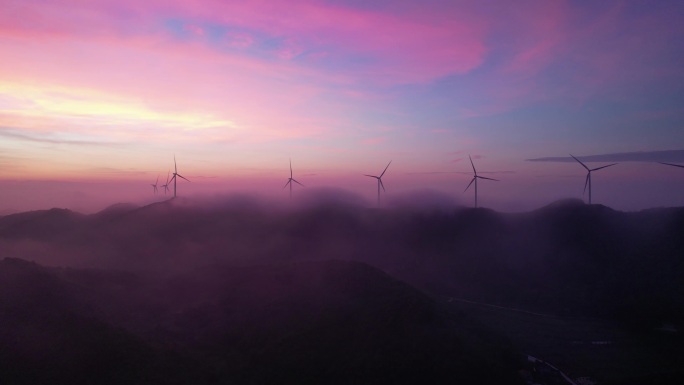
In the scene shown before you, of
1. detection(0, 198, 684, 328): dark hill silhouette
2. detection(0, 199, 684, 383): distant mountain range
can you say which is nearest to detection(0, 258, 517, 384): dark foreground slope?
detection(0, 199, 684, 383): distant mountain range

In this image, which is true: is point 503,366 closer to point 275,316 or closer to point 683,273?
point 275,316

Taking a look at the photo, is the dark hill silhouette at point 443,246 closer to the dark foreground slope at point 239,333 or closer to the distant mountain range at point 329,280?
the distant mountain range at point 329,280

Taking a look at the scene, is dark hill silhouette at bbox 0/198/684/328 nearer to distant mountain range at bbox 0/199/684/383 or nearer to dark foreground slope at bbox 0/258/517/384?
distant mountain range at bbox 0/199/684/383

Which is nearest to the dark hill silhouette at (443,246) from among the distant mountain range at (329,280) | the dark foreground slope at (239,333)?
the distant mountain range at (329,280)

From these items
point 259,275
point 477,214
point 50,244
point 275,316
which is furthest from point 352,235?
point 50,244

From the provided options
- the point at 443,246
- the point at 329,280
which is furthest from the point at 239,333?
the point at 443,246

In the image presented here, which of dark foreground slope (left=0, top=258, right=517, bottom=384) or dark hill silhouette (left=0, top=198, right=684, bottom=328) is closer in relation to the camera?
dark foreground slope (left=0, top=258, right=517, bottom=384)

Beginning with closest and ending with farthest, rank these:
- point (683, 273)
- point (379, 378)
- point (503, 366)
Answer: point (379, 378)
point (503, 366)
point (683, 273)

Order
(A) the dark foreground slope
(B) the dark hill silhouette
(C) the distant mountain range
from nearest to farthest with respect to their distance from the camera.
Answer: (A) the dark foreground slope, (C) the distant mountain range, (B) the dark hill silhouette
